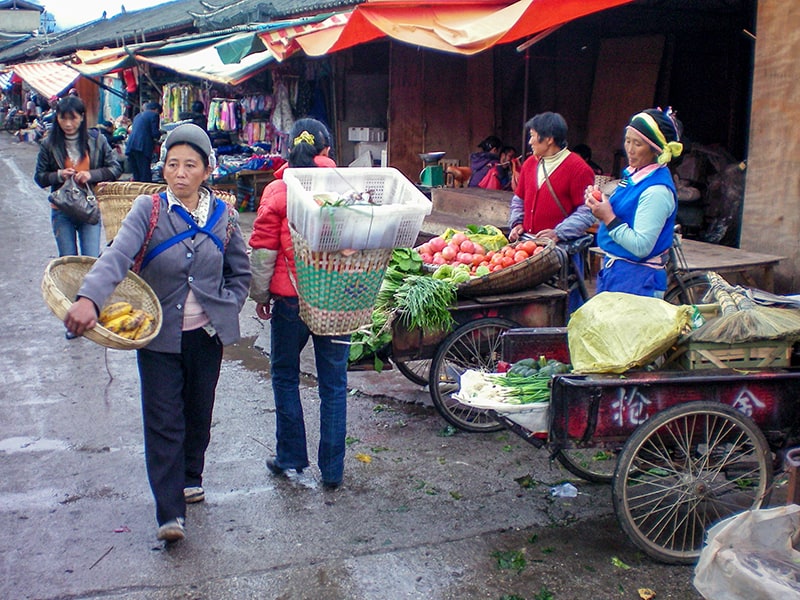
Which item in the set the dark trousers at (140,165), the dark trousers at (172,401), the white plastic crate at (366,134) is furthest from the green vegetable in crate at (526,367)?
the dark trousers at (140,165)

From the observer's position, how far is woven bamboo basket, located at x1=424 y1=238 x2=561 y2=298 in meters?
5.11

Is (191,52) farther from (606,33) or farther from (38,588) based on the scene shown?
(38,588)

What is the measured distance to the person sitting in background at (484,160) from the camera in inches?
440

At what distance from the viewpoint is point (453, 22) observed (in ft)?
29.0

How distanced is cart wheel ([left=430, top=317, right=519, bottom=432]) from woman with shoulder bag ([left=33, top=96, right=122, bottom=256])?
142 inches

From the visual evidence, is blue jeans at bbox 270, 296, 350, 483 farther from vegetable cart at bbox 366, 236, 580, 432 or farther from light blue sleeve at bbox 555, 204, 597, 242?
light blue sleeve at bbox 555, 204, 597, 242

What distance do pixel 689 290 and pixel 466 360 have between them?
2.14m

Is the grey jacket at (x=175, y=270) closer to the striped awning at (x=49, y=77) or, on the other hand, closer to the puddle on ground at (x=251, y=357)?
the puddle on ground at (x=251, y=357)

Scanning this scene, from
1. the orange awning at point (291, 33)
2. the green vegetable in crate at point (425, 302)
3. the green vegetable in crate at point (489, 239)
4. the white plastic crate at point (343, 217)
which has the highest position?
the orange awning at point (291, 33)

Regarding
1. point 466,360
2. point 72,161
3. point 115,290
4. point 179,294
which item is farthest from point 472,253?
point 72,161

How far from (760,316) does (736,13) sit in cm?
804

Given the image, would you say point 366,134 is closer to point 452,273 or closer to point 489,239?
point 489,239

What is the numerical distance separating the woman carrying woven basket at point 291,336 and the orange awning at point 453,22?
138 inches

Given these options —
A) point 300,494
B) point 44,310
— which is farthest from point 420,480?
point 44,310
